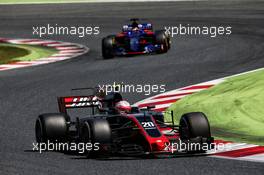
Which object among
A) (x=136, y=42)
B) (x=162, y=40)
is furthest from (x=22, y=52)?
(x=162, y=40)

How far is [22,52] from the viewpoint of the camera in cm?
3244

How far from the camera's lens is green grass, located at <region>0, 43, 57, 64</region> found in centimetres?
3100

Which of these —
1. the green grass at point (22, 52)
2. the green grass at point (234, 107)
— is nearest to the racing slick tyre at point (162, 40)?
the green grass at point (22, 52)

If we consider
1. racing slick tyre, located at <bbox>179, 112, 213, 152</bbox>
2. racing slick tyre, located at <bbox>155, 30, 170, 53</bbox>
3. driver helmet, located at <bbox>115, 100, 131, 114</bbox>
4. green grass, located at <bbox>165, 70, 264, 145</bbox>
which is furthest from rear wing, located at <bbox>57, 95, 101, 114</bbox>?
racing slick tyre, located at <bbox>155, 30, 170, 53</bbox>

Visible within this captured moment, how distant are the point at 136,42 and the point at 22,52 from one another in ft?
14.4

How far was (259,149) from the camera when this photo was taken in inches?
605

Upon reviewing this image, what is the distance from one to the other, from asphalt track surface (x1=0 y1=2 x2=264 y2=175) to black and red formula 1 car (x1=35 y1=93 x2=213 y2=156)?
0.86 ft

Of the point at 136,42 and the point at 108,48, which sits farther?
the point at 136,42

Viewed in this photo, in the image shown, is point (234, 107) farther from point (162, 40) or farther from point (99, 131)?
point (162, 40)

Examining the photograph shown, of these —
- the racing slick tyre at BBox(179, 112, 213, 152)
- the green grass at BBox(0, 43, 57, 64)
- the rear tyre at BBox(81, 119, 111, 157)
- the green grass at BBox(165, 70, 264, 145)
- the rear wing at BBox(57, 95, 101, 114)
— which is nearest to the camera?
the rear tyre at BBox(81, 119, 111, 157)

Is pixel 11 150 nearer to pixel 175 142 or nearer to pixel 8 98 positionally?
pixel 175 142

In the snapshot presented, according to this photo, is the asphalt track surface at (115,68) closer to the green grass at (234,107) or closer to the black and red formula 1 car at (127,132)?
the black and red formula 1 car at (127,132)

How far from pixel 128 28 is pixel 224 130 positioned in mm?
13439

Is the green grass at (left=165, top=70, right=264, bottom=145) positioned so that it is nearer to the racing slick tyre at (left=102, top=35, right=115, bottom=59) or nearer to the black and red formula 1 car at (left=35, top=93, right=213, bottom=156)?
the black and red formula 1 car at (left=35, top=93, right=213, bottom=156)
